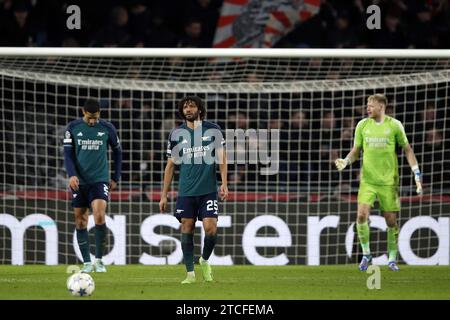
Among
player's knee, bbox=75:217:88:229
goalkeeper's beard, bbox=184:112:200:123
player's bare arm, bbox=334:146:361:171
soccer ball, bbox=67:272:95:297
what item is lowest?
soccer ball, bbox=67:272:95:297

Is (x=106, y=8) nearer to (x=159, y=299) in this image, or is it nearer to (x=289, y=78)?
(x=289, y=78)

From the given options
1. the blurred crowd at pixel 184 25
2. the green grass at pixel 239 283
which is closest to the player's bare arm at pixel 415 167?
the green grass at pixel 239 283

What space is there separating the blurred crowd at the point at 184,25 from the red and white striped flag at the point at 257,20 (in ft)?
0.39

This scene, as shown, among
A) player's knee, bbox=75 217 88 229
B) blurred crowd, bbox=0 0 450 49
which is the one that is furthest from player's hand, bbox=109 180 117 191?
blurred crowd, bbox=0 0 450 49

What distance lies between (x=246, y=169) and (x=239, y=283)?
376cm

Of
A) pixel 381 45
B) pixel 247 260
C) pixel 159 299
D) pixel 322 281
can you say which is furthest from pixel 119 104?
pixel 159 299

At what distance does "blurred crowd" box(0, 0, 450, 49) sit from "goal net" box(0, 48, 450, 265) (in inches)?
35.1

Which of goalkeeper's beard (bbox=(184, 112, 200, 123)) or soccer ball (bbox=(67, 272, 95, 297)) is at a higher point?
goalkeeper's beard (bbox=(184, 112, 200, 123))

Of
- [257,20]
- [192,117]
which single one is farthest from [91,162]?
[257,20]

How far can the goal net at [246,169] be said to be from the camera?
13289mm

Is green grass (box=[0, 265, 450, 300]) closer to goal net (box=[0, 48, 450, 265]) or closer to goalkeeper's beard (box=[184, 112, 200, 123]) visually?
goal net (box=[0, 48, 450, 265])

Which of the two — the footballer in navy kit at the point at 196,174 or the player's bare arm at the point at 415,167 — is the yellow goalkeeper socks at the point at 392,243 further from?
the footballer in navy kit at the point at 196,174

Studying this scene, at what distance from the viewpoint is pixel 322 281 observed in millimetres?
10492

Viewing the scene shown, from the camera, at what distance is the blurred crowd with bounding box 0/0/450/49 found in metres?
15.4
